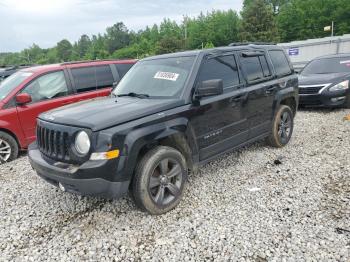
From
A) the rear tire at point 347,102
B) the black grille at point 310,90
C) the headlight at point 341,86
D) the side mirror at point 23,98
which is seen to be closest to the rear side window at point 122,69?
the side mirror at point 23,98

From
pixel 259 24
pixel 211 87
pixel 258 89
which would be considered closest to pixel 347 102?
pixel 258 89

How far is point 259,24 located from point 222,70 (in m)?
57.9

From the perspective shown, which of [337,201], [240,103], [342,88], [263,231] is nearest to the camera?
[263,231]

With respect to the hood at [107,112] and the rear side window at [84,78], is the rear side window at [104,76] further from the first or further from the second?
the hood at [107,112]

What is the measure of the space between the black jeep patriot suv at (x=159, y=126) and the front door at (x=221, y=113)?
13mm

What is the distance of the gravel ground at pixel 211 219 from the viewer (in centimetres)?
311

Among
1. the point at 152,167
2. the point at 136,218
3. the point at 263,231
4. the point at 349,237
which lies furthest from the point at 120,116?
the point at 349,237

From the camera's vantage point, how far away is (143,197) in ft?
11.5

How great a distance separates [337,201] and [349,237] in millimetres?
780

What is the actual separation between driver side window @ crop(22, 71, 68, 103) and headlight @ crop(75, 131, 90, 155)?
3.52m

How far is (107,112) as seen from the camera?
3.56 metres

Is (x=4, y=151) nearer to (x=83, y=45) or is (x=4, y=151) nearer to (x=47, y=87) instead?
(x=47, y=87)

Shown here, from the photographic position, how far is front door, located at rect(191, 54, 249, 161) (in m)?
4.17

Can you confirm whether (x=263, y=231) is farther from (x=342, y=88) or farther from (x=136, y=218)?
(x=342, y=88)
